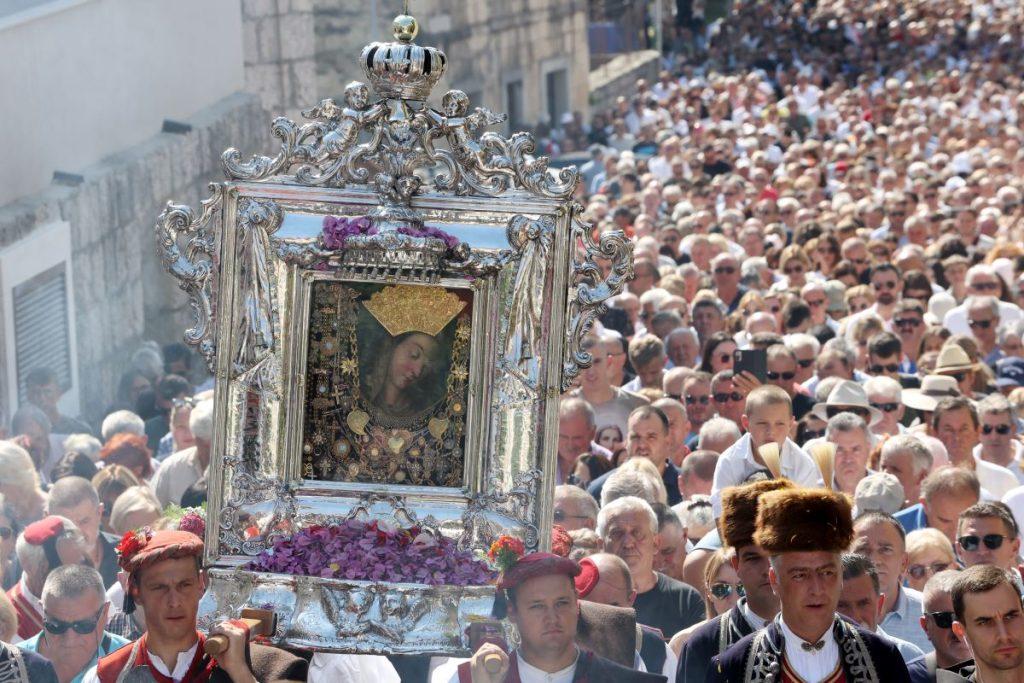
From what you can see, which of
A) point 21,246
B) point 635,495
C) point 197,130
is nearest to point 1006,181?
point 197,130

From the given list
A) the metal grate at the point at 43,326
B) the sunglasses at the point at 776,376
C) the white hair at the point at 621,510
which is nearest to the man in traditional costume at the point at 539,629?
the white hair at the point at 621,510

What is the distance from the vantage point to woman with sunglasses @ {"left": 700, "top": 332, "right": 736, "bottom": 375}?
477 inches

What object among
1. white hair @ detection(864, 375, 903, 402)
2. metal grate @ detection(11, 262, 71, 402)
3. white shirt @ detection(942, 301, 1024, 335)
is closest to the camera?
white hair @ detection(864, 375, 903, 402)

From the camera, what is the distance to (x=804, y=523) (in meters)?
5.54

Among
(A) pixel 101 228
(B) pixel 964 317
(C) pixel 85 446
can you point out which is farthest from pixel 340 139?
(A) pixel 101 228

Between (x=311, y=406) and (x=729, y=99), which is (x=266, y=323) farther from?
(x=729, y=99)

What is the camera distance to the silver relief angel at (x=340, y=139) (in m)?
6.55

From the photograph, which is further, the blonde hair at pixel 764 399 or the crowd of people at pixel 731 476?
the blonde hair at pixel 764 399

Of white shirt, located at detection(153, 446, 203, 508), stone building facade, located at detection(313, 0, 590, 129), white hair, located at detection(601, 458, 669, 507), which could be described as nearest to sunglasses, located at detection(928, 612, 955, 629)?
white hair, located at detection(601, 458, 669, 507)

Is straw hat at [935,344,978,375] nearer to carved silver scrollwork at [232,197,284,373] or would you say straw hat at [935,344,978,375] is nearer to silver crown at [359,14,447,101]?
silver crown at [359,14,447,101]

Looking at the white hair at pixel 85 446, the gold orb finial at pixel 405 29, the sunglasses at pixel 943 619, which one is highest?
the gold orb finial at pixel 405 29

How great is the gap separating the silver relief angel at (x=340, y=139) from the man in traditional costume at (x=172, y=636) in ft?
4.13

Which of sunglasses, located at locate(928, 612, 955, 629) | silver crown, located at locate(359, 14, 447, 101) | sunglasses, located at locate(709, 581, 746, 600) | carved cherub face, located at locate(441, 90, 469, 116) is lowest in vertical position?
sunglasses, located at locate(928, 612, 955, 629)

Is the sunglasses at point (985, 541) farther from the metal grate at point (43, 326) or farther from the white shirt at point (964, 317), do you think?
the metal grate at point (43, 326)
